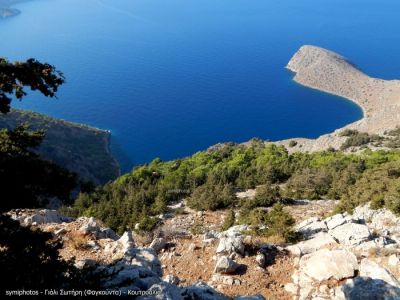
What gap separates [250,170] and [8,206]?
33.5m

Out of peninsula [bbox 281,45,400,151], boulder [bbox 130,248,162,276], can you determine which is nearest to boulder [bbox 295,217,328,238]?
boulder [bbox 130,248,162,276]

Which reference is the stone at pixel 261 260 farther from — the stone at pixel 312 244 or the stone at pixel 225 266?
the stone at pixel 312 244

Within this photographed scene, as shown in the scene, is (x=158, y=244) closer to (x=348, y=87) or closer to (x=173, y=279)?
(x=173, y=279)

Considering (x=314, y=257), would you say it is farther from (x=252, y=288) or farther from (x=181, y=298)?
(x=181, y=298)

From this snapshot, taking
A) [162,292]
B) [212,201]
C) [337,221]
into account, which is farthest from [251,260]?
[212,201]

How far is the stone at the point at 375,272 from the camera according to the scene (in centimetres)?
1048

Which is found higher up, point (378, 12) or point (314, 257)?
point (378, 12)

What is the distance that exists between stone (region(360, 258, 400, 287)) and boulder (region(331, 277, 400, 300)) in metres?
0.31

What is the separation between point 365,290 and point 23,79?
Answer: 8.58m

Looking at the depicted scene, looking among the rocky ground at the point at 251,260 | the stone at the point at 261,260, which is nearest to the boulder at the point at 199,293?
the rocky ground at the point at 251,260

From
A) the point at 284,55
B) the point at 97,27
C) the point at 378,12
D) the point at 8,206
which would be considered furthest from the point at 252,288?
the point at 378,12

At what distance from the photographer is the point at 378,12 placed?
196000mm

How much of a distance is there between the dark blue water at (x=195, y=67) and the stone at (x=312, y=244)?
7070 centimetres

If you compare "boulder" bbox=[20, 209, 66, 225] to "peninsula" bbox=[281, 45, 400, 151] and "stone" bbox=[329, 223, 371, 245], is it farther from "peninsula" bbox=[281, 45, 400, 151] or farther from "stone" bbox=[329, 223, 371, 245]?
"peninsula" bbox=[281, 45, 400, 151]
